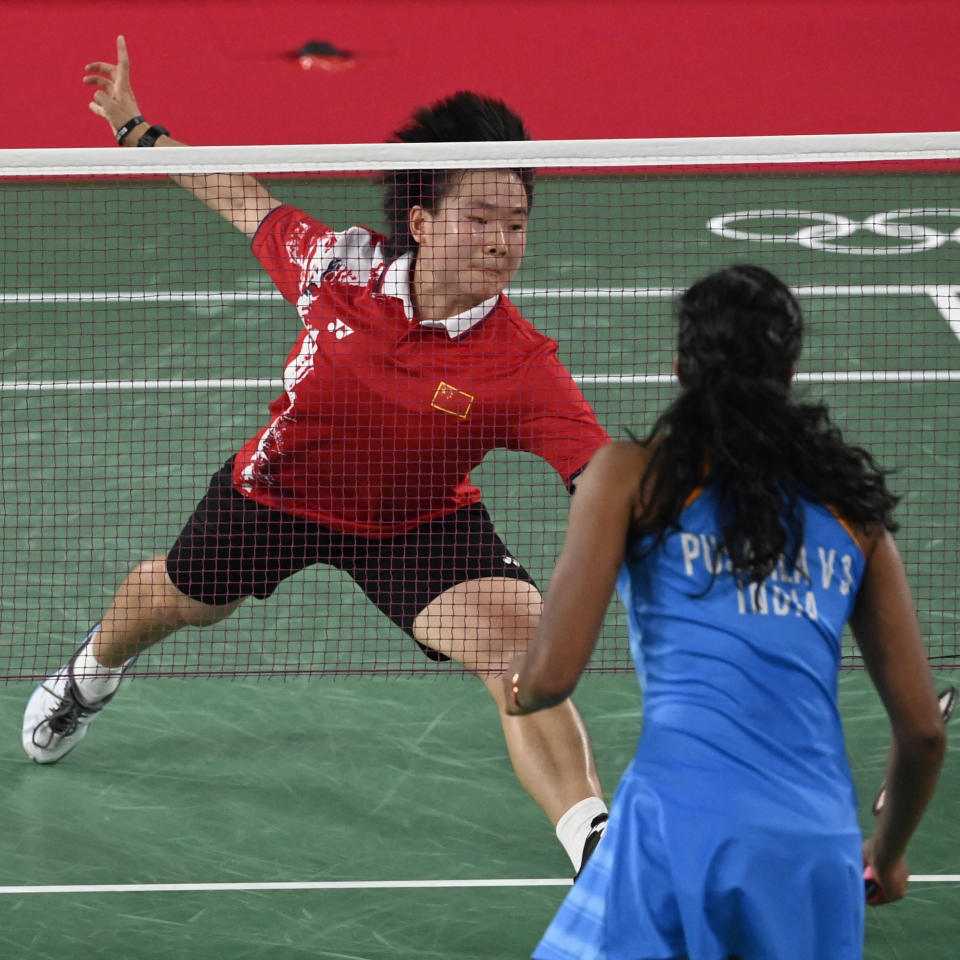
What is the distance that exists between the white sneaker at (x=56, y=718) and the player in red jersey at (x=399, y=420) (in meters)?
0.14

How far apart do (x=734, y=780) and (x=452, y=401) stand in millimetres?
1825

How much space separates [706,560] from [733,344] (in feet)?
0.96

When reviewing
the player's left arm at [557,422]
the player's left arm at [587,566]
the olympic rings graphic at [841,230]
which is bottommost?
the olympic rings graphic at [841,230]

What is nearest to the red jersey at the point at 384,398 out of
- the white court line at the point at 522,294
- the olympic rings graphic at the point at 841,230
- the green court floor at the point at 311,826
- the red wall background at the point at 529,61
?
the green court floor at the point at 311,826

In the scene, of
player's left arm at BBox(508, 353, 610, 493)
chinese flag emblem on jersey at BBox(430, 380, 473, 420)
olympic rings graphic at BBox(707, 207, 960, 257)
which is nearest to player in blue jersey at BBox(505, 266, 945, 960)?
player's left arm at BBox(508, 353, 610, 493)

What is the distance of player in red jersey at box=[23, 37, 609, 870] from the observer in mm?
3533

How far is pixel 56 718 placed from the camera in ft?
13.6

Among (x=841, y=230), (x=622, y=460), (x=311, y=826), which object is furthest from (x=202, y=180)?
(x=841, y=230)

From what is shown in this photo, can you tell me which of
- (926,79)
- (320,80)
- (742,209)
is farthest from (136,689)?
(926,79)

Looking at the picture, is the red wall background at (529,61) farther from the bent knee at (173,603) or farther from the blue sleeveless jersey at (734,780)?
the blue sleeveless jersey at (734,780)

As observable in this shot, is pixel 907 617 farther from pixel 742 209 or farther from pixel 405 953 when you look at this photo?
pixel 742 209

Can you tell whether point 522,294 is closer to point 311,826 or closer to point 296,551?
point 296,551

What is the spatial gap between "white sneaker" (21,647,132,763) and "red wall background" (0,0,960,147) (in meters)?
7.28

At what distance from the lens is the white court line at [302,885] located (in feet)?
11.8
